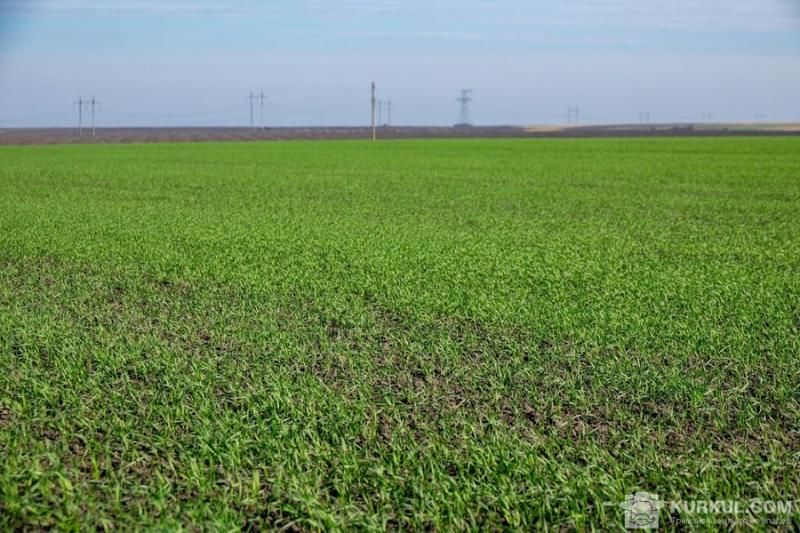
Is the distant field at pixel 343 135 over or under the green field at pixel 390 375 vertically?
over

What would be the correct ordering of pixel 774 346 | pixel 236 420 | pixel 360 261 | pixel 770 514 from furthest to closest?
pixel 360 261, pixel 774 346, pixel 236 420, pixel 770 514

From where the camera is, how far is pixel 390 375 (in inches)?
188

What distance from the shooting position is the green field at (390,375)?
3.22 metres

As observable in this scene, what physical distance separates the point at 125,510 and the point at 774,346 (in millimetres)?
4181

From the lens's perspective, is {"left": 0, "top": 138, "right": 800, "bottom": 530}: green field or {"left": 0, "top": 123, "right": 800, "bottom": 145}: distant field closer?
{"left": 0, "top": 138, "right": 800, "bottom": 530}: green field

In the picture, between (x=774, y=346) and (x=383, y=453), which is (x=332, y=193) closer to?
(x=774, y=346)

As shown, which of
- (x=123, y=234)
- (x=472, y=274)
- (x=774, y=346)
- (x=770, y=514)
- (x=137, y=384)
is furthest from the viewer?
(x=123, y=234)

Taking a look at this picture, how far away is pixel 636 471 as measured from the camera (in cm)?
342

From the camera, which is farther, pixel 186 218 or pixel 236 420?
pixel 186 218

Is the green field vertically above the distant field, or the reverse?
the distant field

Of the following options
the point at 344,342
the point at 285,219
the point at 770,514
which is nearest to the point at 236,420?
the point at 344,342

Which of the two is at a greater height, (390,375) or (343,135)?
(343,135)

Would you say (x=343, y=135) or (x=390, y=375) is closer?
(x=390, y=375)

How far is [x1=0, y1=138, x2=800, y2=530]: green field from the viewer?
127 inches
